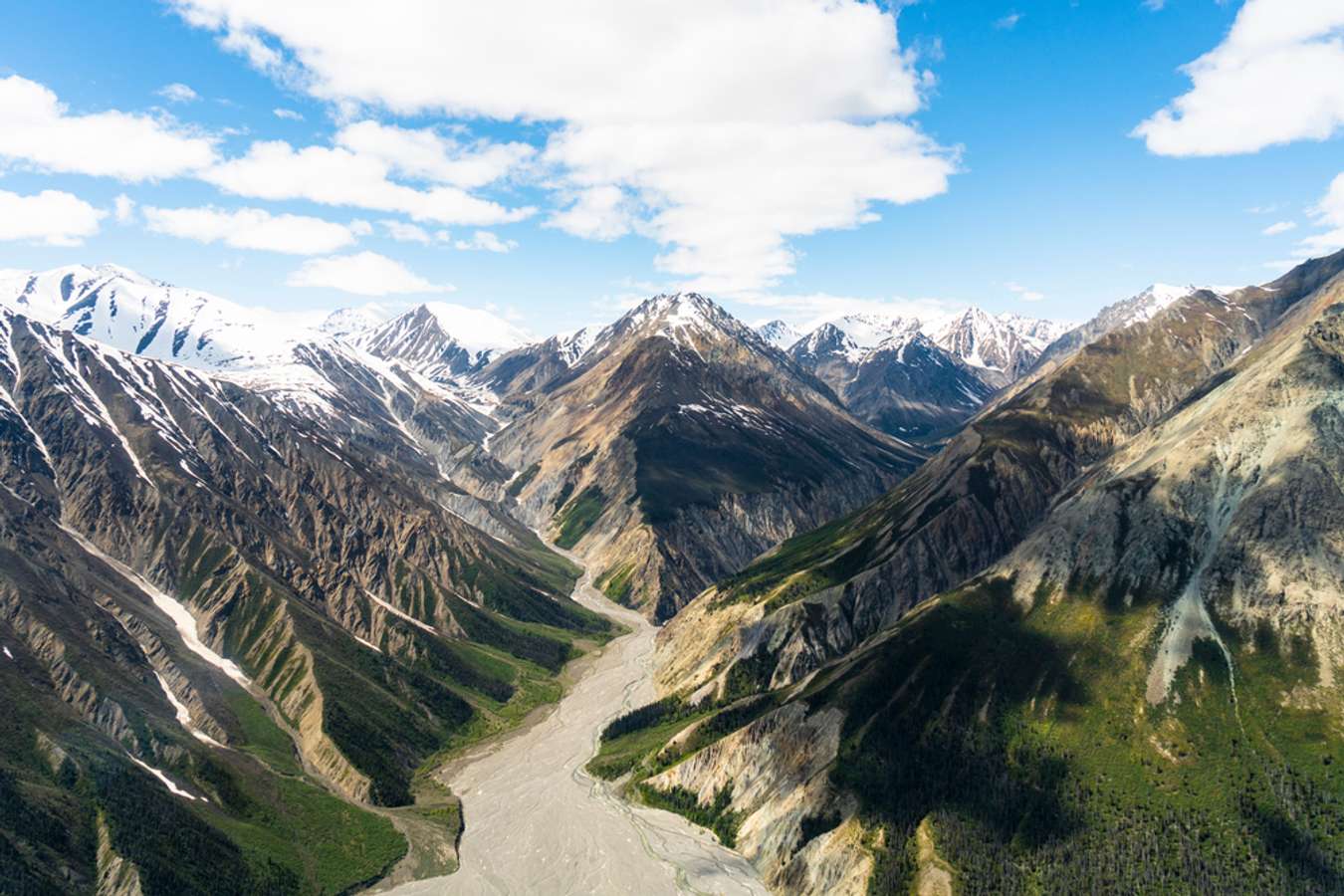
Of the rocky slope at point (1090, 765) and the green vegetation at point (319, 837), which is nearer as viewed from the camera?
the rocky slope at point (1090, 765)

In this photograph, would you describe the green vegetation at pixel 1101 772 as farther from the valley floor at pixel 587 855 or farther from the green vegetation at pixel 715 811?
the valley floor at pixel 587 855

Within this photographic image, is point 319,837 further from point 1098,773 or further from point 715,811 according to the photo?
point 1098,773

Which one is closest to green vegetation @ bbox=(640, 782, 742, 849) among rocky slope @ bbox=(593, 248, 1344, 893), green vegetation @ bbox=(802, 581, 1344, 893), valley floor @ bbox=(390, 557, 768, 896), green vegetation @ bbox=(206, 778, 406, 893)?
rocky slope @ bbox=(593, 248, 1344, 893)

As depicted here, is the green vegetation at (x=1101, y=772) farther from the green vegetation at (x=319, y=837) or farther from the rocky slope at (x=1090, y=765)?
the green vegetation at (x=319, y=837)

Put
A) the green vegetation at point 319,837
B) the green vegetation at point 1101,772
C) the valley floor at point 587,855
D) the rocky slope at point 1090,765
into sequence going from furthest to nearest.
→ 1. the valley floor at point 587,855
2. the green vegetation at point 319,837
3. the rocky slope at point 1090,765
4. the green vegetation at point 1101,772

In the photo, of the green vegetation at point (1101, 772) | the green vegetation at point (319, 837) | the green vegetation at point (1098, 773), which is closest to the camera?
the green vegetation at point (1098, 773)

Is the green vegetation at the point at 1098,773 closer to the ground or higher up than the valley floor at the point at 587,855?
higher up

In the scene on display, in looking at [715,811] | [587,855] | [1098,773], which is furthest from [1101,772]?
[587,855]

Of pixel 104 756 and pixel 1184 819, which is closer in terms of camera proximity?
pixel 1184 819

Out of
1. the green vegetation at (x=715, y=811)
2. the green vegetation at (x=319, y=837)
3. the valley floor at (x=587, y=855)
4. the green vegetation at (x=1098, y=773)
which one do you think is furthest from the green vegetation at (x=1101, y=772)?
the green vegetation at (x=319, y=837)

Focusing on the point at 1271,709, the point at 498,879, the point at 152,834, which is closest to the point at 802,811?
the point at 498,879

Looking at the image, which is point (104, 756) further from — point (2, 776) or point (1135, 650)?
point (1135, 650)
